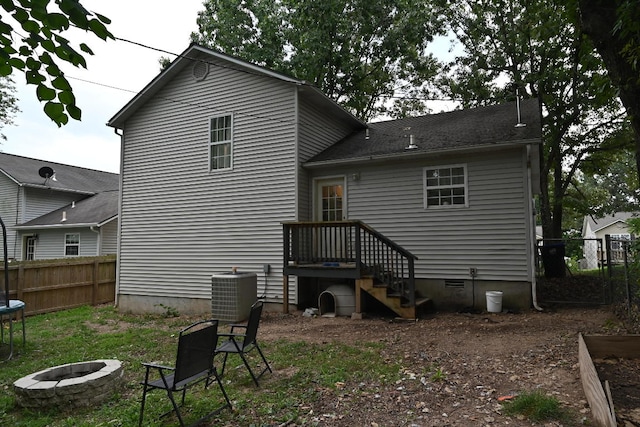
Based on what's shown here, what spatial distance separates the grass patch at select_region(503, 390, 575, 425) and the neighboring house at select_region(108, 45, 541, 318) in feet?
14.0

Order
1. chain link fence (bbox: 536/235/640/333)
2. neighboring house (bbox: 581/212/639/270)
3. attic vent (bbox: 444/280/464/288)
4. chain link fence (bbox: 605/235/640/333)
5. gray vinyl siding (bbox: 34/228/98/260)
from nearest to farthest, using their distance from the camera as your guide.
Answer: chain link fence (bbox: 605/235/640/333), chain link fence (bbox: 536/235/640/333), attic vent (bbox: 444/280/464/288), gray vinyl siding (bbox: 34/228/98/260), neighboring house (bbox: 581/212/639/270)

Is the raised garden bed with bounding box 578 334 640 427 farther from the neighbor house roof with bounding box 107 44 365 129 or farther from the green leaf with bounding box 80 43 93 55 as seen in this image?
the neighbor house roof with bounding box 107 44 365 129

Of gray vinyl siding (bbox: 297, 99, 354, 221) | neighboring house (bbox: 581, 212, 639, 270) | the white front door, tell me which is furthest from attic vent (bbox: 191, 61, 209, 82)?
neighboring house (bbox: 581, 212, 639, 270)

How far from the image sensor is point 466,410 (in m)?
3.61

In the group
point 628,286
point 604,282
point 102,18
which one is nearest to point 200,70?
point 102,18

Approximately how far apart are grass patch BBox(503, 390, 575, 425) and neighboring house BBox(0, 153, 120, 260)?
53.6 ft

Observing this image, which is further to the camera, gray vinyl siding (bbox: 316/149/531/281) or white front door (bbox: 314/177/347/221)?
white front door (bbox: 314/177/347/221)

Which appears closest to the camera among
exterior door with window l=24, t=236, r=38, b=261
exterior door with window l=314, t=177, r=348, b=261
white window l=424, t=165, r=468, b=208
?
white window l=424, t=165, r=468, b=208

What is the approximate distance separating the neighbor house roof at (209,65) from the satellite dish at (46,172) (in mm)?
10899

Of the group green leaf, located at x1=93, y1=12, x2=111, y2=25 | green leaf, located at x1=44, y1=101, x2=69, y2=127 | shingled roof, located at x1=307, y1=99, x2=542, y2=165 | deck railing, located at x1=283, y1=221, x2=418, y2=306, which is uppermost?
shingled roof, located at x1=307, y1=99, x2=542, y2=165

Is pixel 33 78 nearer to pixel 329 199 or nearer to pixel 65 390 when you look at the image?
pixel 65 390

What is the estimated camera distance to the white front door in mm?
9969

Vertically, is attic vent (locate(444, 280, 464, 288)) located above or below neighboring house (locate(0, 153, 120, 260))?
below

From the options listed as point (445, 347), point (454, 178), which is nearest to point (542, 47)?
point (454, 178)
